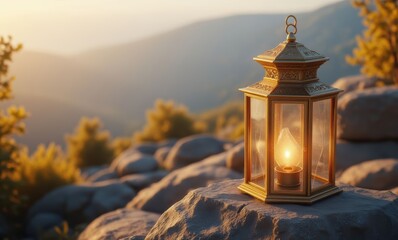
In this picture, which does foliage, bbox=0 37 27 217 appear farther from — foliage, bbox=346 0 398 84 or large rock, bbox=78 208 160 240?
foliage, bbox=346 0 398 84

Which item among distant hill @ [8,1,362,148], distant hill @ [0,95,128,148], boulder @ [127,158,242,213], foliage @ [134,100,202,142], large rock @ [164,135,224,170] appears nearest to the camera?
boulder @ [127,158,242,213]

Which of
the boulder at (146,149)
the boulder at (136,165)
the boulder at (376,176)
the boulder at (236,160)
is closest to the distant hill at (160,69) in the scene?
the boulder at (146,149)

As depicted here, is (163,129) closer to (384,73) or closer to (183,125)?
(183,125)

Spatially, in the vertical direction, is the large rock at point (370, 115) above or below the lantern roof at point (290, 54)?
below

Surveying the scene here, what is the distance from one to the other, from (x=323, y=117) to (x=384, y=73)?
14458 mm

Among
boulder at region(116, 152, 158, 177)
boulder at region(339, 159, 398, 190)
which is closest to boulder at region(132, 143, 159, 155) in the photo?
boulder at region(116, 152, 158, 177)

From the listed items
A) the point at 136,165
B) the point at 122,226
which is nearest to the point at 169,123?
the point at 136,165

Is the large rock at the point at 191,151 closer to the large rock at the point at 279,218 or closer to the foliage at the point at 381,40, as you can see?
the foliage at the point at 381,40

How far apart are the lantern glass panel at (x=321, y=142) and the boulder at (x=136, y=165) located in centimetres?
1125

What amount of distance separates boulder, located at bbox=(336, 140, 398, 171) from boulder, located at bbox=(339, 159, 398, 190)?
125 centimetres

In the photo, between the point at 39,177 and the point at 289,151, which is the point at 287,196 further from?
the point at 39,177

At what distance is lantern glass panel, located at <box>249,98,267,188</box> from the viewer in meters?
4.86

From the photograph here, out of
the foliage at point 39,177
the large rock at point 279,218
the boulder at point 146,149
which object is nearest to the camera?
the large rock at point 279,218

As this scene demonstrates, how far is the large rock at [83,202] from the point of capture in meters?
12.0
